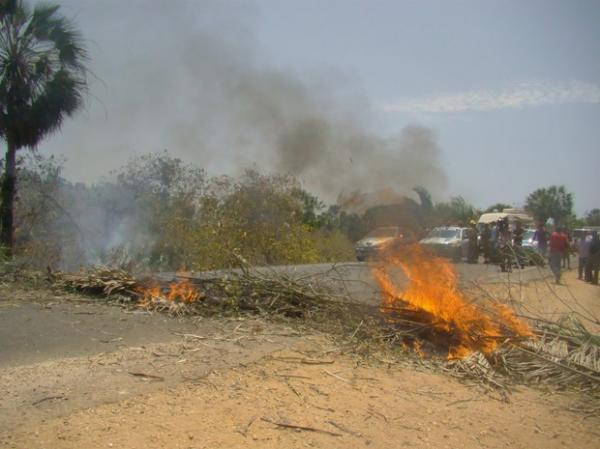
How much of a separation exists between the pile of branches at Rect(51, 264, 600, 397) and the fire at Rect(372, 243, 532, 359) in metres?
0.10

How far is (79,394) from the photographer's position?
4090 mm

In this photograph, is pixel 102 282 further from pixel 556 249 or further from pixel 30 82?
pixel 556 249

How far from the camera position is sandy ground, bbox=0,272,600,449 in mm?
3764

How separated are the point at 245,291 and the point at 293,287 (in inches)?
24.6

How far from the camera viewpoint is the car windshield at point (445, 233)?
2091 centimetres

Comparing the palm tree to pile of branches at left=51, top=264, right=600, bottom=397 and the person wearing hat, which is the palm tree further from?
the person wearing hat

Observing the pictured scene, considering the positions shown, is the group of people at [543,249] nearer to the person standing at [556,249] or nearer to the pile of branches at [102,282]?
the person standing at [556,249]

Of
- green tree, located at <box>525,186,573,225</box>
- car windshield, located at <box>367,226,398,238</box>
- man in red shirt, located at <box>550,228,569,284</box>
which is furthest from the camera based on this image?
green tree, located at <box>525,186,573,225</box>

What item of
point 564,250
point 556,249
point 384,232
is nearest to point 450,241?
point 384,232

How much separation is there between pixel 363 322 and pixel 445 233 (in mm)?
15489

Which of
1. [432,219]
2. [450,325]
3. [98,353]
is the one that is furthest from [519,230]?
[98,353]

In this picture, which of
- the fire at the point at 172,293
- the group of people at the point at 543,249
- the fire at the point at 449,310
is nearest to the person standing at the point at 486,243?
the group of people at the point at 543,249

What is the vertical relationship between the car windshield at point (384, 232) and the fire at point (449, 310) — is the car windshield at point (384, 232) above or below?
above

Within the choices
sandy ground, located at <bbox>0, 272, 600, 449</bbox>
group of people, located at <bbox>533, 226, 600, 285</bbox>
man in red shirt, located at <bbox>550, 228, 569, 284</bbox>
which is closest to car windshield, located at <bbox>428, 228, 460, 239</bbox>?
group of people, located at <bbox>533, 226, 600, 285</bbox>
